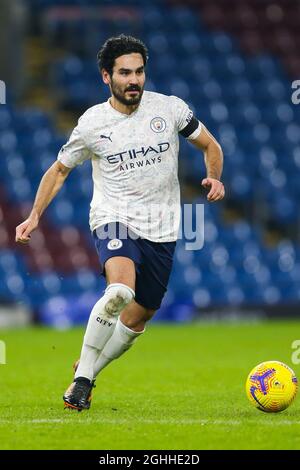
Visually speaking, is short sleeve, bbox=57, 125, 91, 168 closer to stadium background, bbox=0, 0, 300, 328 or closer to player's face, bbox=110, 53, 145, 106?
player's face, bbox=110, 53, 145, 106

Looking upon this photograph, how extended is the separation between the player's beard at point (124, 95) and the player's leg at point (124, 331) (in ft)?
4.36

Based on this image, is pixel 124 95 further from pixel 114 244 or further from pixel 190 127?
pixel 114 244

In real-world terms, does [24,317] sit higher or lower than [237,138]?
lower

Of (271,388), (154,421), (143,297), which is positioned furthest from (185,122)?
(154,421)

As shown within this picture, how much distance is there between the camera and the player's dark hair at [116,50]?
23.8ft

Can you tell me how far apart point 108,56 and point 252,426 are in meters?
2.58

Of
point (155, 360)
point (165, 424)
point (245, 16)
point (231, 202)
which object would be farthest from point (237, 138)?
point (165, 424)

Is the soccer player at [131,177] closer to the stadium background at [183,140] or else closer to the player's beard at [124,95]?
the player's beard at [124,95]

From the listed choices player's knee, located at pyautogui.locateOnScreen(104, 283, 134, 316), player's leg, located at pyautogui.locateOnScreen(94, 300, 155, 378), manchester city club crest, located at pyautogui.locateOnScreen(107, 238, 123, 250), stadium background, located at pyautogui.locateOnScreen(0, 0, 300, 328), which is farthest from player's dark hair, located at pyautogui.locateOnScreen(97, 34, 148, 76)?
stadium background, located at pyautogui.locateOnScreen(0, 0, 300, 328)

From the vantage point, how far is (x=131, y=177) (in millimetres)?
7355

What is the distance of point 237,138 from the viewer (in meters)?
21.2

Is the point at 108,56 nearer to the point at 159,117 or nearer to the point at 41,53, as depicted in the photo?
the point at 159,117

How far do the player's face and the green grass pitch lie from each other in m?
2.03

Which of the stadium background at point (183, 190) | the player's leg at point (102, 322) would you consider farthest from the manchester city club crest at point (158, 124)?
the stadium background at point (183, 190)
